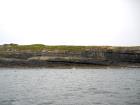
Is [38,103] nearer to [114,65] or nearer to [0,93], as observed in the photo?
[0,93]

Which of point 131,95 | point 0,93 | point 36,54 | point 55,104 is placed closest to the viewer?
point 55,104

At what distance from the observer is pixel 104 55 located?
99.4m

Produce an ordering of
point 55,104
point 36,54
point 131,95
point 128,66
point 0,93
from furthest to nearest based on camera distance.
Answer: point 36,54
point 128,66
point 0,93
point 131,95
point 55,104

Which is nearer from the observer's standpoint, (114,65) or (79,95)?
(79,95)

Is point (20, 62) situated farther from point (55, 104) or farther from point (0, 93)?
point (55, 104)

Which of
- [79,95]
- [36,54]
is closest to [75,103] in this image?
[79,95]

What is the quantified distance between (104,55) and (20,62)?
74.6 feet

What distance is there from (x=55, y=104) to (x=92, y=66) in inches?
2538

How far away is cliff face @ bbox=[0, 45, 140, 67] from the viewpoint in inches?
3752

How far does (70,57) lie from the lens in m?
97.8

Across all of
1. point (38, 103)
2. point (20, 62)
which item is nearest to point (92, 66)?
point (20, 62)

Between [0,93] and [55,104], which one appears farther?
[0,93]

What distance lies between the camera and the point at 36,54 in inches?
4021

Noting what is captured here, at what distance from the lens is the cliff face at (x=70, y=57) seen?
95.3 m
